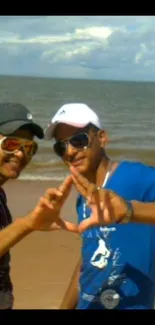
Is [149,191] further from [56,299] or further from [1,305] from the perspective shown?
[56,299]

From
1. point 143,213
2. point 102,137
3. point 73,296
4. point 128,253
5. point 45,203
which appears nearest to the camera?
point 45,203

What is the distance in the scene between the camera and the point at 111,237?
3389mm

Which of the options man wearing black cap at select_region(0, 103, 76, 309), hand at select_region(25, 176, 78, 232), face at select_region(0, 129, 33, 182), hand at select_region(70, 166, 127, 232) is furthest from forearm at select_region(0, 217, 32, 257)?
face at select_region(0, 129, 33, 182)


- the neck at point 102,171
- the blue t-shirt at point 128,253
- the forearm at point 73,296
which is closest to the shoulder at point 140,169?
the blue t-shirt at point 128,253

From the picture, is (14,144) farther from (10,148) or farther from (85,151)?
(85,151)

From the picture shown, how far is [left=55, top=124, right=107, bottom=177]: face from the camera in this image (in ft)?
11.6

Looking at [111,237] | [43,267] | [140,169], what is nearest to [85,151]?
[140,169]

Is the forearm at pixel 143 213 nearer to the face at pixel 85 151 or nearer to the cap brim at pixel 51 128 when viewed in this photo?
the face at pixel 85 151

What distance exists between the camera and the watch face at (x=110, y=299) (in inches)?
133

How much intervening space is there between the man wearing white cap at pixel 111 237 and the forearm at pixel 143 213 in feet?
0.76

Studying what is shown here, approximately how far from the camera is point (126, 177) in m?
3.38

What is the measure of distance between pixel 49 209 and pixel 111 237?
0.65 m

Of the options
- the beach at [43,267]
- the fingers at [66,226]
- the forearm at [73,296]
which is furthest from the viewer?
the beach at [43,267]
